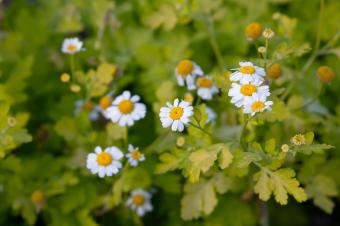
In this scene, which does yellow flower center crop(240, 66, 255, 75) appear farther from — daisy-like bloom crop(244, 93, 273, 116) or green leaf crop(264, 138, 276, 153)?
green leaf crop(264, 138, 276, 153)

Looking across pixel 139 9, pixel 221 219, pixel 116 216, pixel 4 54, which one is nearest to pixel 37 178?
pixel 116 216

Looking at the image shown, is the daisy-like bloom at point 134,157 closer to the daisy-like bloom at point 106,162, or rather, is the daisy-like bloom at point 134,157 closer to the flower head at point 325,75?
the daisy-like bloom at point 106,162

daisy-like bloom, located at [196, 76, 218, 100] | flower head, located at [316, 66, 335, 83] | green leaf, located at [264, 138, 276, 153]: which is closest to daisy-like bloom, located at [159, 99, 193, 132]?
green leaf, located at [264, 138, 276, 153]

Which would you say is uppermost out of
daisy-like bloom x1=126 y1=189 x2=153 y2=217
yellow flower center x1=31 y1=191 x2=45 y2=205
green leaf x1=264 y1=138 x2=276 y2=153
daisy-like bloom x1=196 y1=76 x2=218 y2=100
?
daisy-like bloom x1=196 y1=76 x2=218 y2=100

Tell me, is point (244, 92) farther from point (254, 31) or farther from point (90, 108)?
point (90, 108)

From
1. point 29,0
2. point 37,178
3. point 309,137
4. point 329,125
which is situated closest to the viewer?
point 309,137

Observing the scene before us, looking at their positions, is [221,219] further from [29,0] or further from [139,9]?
[29,0]

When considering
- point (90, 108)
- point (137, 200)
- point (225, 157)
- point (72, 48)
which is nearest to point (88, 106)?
point (90, 108)
